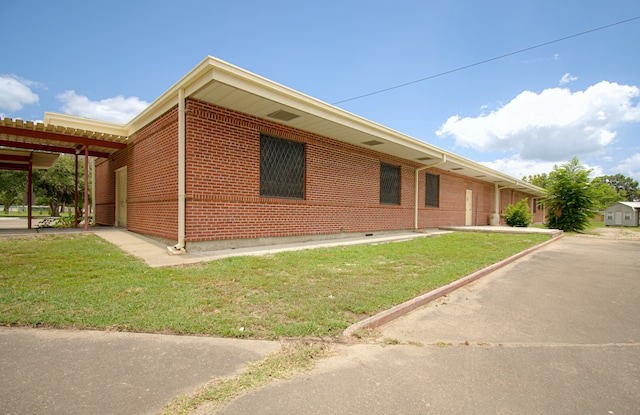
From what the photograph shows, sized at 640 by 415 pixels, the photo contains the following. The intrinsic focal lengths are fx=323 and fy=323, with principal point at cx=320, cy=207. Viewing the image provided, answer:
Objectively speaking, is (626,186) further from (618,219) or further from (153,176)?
(153,176)

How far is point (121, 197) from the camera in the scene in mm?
11922

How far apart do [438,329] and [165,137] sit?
7.83m

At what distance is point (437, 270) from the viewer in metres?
6.50

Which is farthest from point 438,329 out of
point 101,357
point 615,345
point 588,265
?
point 588,265

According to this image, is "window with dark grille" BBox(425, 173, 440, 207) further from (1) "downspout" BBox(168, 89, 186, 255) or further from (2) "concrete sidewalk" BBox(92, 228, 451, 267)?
(1) "downspout" BBox(168, 89, 186, 255)

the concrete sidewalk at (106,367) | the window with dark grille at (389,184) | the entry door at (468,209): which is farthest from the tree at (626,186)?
the concrete sidewalk at (106,367)

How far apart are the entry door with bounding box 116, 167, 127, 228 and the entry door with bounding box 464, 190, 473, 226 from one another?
729 inches

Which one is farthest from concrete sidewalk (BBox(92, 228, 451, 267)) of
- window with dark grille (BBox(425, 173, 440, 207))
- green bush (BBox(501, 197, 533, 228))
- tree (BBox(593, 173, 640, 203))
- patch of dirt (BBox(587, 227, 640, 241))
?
tree (BBox(593, 173, 640, 203))

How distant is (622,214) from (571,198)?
→ 1190 inches

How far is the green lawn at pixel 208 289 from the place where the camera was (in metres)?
3.47

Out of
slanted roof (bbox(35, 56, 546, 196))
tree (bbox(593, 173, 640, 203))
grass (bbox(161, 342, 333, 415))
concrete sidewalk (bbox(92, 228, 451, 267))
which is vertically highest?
tree (bbox(593, 173, 640, 203))

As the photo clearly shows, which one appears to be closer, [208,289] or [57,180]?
[208,289]

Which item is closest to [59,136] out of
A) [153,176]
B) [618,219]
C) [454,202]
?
[153,176]

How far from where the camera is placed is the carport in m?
8.58
